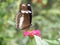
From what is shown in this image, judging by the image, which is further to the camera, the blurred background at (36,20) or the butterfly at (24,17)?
→ the blurred background at (36,20)

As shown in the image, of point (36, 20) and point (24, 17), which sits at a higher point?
point (24, 17)

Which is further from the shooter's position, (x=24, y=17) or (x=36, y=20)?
(x=36, y=20)

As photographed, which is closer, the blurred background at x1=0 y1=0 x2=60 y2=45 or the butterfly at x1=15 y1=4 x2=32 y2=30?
the butterfly at x1=15 y1=4 x2=32 y2=30

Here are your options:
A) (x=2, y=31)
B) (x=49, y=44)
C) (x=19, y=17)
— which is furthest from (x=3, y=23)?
(x=49, y=44)

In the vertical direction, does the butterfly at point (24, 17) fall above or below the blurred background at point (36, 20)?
above

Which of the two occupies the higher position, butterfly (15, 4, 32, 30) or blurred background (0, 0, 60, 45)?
butterfly (15, 4, 32, 30)

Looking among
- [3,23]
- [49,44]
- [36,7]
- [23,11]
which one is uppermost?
[23,11]

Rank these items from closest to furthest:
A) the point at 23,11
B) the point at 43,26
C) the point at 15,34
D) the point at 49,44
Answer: the point at 49,44 < the point at 23,11 < the point at 15,34 < the point at 43,26

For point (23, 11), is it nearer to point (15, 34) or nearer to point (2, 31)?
point (2, 31)
